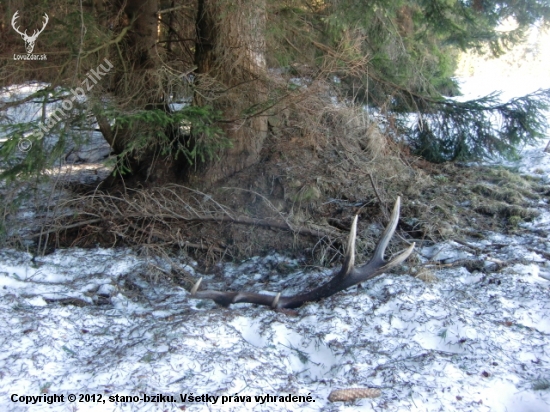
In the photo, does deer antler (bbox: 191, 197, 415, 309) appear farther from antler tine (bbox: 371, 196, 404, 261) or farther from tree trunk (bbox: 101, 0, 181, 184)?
tree trunk (bbox: 101, 0, 181, 184)

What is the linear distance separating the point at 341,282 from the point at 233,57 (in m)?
3.02

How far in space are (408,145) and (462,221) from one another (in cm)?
279

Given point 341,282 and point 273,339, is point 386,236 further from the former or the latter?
point 273,339

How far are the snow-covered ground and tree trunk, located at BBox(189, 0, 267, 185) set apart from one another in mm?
1925

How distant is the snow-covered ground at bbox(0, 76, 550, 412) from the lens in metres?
3.31

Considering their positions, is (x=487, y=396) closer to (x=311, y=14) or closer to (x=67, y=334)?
(x=67, y=334)

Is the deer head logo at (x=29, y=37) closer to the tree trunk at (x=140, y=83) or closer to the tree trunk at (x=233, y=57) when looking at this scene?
the tree trunk at (x=140, y=83)

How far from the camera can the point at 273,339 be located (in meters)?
4.08

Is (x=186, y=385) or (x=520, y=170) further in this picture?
(x=520, y=170)

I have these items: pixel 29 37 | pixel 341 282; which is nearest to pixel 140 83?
pixel 29 37

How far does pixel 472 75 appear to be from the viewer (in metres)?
22.6

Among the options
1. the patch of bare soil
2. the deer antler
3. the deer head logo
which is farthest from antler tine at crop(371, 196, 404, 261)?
the deer head logo

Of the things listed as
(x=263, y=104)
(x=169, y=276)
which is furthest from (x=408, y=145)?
(x=169, y=276)

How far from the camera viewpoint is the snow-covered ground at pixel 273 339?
331 centimetres
